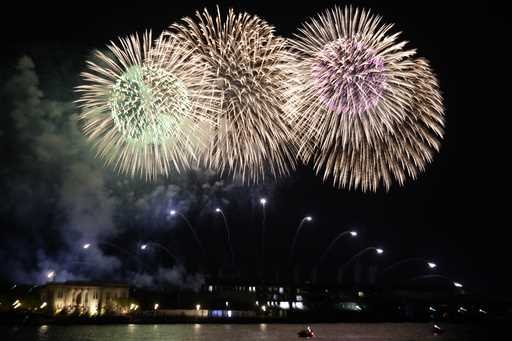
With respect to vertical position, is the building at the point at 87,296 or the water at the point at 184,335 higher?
the building at the point at 87,296

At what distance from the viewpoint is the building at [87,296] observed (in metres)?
99.0

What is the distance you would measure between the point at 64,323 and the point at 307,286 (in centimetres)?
9006

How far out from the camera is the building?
9900 cm

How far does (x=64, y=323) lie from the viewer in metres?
63.0

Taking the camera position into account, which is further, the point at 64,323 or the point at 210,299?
the point at 210,299

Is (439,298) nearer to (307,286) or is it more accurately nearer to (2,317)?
(307,286)

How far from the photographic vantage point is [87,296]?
10550 centimetres

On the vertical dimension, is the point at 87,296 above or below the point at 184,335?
Result: above

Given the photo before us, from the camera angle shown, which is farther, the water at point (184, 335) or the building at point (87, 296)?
the building at point (87, 296)

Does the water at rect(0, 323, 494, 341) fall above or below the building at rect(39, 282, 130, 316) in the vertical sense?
below

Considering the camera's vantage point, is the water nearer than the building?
Yes

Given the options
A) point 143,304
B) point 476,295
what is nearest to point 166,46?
point 143,304

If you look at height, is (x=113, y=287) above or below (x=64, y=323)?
above

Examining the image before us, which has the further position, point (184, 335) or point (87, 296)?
point (87, 296)
